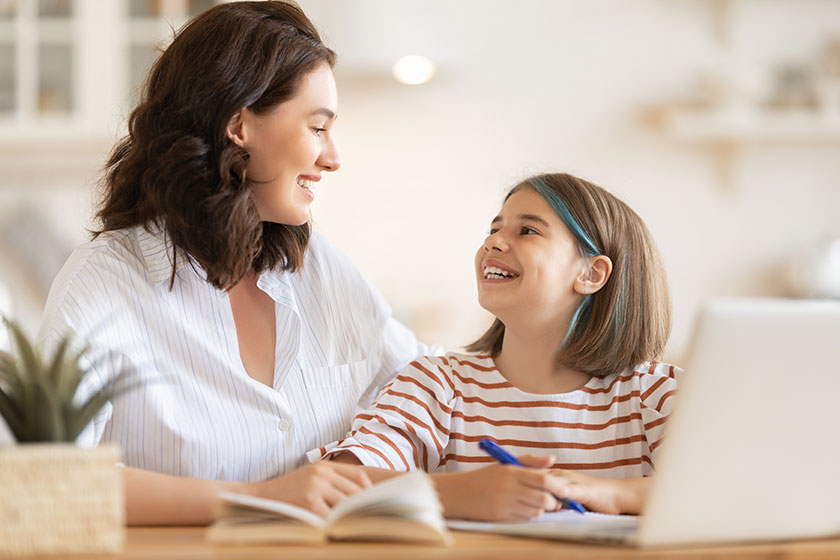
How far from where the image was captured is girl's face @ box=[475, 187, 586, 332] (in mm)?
1531

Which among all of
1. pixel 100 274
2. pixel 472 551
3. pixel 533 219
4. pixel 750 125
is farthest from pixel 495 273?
pixel 750 125

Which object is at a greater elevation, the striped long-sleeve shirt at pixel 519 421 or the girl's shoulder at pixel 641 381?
the girl's shoulder at pixel 641 381

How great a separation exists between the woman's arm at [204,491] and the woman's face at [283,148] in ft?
1.74

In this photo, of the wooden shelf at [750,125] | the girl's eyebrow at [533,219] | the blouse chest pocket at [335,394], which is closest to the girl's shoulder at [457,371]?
the blouse chest pocket at [335,394]

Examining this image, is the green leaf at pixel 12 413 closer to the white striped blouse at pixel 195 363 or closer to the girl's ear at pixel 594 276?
the white striped blouse at pixel 195 363

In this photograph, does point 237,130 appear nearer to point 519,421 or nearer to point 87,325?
point 87,325

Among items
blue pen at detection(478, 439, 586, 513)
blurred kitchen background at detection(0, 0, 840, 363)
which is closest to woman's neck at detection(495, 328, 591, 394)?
blue pen at detection(478, 439, 586, 513)

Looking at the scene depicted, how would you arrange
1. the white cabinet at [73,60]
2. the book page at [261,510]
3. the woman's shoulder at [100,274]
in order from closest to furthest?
the book page at [261,510] < the woman's shoulder at [100,274] < the white cabinet at [73,60]

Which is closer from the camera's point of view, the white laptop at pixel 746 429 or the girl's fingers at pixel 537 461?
the white laptop at pixel 746 429

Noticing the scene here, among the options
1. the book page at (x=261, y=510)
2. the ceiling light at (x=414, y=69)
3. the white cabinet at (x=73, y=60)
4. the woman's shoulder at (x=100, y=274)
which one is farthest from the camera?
the ceiling light at (x=414, y=69)

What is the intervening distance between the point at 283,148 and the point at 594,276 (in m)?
0.54

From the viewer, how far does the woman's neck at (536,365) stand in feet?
4.98

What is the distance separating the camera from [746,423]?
3.06 feet

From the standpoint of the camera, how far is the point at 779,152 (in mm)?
3584
